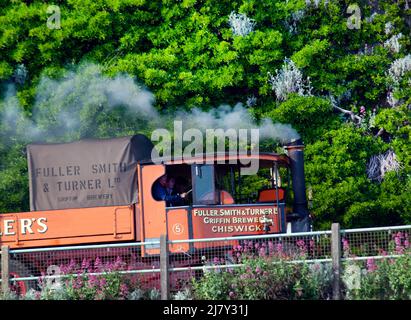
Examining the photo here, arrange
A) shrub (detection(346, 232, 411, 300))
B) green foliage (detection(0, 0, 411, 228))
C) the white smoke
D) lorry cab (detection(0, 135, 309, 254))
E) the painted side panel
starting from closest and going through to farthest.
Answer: shrub (detection(346, 232, 411, 300)), lorry cab (detection(0, 135, 309, 254)), the painted side panel, green foliage (detection(0, 0, 411, 228)), the white smoke

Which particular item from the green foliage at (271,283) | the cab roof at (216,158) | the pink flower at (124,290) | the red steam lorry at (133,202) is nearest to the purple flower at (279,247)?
the green foliage at (271,283)

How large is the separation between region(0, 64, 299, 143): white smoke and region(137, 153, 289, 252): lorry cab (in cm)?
673

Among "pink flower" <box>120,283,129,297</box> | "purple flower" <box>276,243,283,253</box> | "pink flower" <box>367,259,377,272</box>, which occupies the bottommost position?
"pink flower" <box>120,283,129,297</box>

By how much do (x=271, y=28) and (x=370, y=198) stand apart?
5500 mm

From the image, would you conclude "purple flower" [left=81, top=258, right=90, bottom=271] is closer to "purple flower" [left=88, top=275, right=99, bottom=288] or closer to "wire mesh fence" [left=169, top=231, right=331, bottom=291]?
"purple flower" [left=88, top=275, right=99, bottom=288]

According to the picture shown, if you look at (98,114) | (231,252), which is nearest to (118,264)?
(231,252)

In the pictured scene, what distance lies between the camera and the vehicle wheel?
17.7 metres

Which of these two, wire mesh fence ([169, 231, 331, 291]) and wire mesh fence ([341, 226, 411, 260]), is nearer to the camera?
wire mesh fence ([341, 226, 411, 260])

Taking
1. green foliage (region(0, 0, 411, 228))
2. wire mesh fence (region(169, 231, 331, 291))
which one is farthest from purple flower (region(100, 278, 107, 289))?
green foliage (region(0, 0, 411, 228))

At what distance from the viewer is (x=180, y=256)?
1828 centimetres

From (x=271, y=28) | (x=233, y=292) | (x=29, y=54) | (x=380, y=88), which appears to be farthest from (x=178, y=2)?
(x=233, y=292)

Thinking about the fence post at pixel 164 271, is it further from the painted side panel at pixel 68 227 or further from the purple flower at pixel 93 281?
the painted side panel at pixel 68 227

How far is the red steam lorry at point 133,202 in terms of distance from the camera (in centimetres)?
1881

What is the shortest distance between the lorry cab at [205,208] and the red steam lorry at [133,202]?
0.02 meters
